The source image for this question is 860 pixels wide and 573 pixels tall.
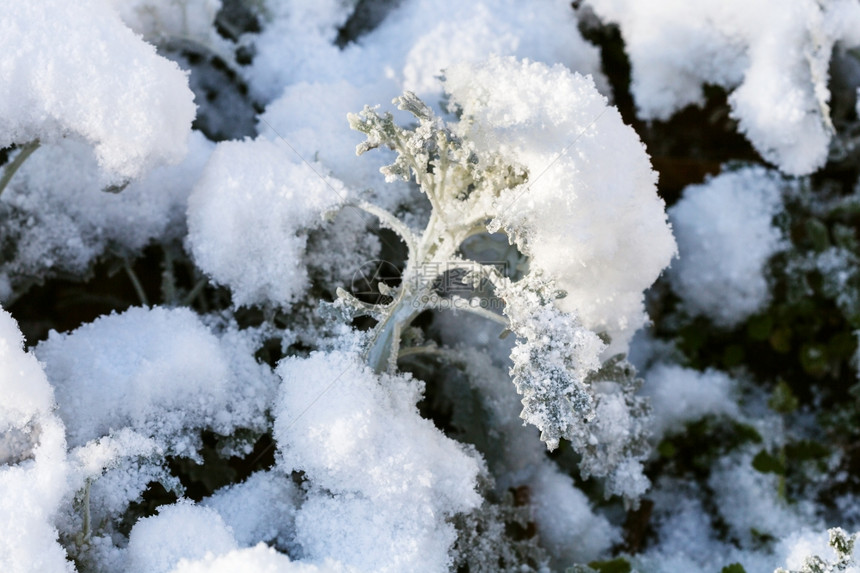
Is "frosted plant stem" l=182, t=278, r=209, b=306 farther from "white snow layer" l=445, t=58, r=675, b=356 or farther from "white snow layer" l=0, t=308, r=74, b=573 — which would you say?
"white snow layer" l=445, t=58, r=675, b=356

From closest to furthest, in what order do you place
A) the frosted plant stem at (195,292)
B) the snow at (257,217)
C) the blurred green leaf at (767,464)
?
the snow at (257,217) → the frosted plant stem at (195,292) → the blurred green leaf at (767,464)

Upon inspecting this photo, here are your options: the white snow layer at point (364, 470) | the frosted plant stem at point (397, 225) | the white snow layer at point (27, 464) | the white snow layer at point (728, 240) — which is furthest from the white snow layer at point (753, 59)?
the white snow layer at point (27, 464)

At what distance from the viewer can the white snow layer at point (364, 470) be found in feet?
2.80

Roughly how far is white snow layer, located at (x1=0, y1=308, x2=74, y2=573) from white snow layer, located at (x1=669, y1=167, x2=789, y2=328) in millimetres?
1026

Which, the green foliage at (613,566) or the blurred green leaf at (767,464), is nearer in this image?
the green foliage at (613,566)

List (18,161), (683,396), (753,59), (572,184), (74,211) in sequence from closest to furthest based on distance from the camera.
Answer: (572,184) < (18,161) < (74,211) < (753,59) < (683,396)

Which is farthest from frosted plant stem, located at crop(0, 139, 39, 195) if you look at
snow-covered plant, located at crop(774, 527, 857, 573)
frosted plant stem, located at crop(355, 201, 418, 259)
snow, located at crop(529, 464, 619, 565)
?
snow-covered plant, located at crop(774, 527, 857, 573)

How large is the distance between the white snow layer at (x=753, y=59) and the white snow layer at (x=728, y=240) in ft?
0.41

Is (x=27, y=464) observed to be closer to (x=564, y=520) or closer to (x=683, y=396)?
(x=564, y=520)

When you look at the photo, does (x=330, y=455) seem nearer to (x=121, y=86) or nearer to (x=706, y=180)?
(x=121, y=86)

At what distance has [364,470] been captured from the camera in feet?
2.88

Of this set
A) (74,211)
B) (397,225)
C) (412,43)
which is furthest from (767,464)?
(74,211)

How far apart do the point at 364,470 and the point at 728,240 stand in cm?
81

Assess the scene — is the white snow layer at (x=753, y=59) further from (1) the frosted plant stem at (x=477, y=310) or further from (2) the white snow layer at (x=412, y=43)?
(1) the frosted plant stem at (x=477, y=310)
